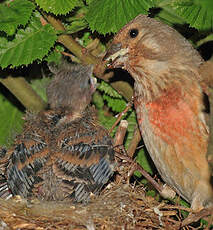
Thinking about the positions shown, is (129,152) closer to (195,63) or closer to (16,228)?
(195,63)

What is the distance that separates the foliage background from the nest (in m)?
0.67

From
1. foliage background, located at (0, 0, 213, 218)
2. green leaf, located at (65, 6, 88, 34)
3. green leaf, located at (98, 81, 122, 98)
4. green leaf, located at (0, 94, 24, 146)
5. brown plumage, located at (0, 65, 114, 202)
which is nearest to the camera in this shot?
brown plumage, located at (0, 65, 114, 202)

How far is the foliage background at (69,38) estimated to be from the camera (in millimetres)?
3658

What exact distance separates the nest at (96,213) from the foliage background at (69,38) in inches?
26.4

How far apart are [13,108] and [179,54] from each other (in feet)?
5.97

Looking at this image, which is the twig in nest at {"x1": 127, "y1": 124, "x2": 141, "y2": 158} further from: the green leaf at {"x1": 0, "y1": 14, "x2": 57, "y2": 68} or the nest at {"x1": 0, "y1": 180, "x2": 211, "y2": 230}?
the green leaf at {"x1": 0, "y1": 14, "x2": 57, "y2": 68}

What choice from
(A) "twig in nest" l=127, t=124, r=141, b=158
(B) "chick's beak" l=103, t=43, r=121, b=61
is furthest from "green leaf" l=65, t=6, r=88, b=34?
(A) "twig in nest" l=127, t=124, r=141, b=158

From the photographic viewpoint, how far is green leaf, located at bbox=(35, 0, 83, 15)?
3617 mm

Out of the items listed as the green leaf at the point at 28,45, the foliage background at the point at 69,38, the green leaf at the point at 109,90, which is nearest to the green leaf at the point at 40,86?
the foliage background at the point at 69,38

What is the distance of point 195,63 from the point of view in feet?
11.7

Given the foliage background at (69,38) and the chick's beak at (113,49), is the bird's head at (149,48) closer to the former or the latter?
the chick's beak at (113,49)

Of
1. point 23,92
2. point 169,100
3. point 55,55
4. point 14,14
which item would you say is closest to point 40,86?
point 23,92

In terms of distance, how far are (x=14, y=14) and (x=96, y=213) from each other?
1492 millimetres

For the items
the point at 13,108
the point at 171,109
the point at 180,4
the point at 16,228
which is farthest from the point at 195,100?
the point at 13,108
